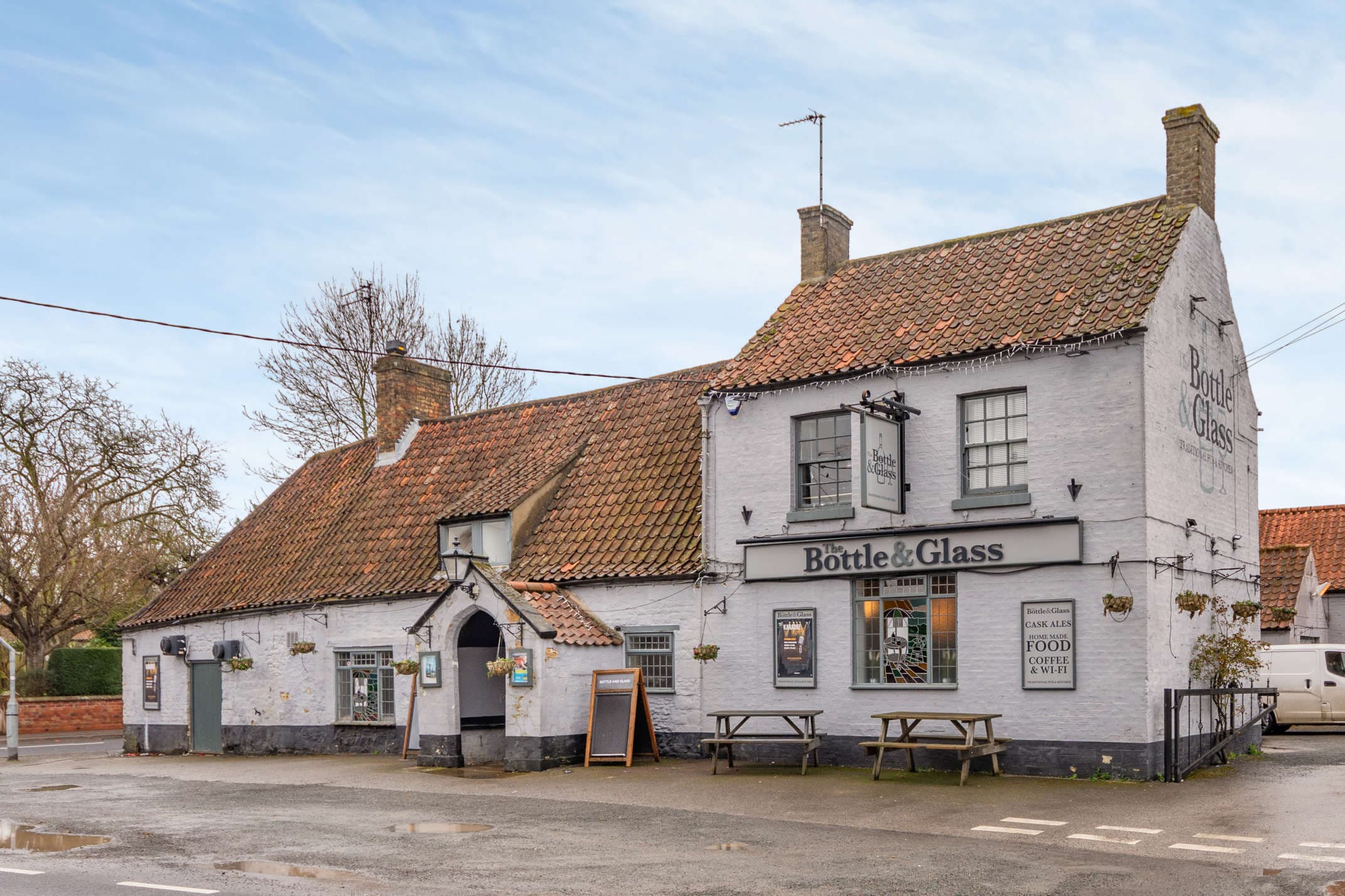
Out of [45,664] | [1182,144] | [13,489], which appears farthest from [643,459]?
[45,664]

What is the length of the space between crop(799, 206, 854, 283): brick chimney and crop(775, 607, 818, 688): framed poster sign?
6.77 m

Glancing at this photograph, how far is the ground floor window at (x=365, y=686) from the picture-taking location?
25.6 meters

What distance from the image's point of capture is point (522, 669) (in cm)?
2091

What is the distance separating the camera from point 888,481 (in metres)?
19.2

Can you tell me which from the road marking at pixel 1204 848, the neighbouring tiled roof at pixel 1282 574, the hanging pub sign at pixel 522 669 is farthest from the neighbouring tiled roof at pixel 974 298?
the neighbouring tiled roof at pixel 1282 574

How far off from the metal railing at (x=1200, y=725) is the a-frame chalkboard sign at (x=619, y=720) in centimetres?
808

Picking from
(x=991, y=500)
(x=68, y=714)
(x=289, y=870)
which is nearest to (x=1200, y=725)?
(x=991, y=500)

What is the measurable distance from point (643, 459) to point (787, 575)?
191 inches

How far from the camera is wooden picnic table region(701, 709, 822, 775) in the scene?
19.3m

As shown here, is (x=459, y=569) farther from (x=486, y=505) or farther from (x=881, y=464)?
(x=881, y=464)

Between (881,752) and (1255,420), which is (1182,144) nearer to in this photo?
(1255,420)

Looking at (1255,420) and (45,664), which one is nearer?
(1255,420)

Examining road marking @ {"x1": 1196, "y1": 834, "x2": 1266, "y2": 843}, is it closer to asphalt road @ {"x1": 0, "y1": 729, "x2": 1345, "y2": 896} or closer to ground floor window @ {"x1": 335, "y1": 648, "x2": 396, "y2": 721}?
asphalt road @ {"x1": 0, "y1": 729, "x2": 1345, "y2": 896}

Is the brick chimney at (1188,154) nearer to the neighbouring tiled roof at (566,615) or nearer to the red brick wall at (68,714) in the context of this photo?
the neighbouring tiled roof at (566,615)
